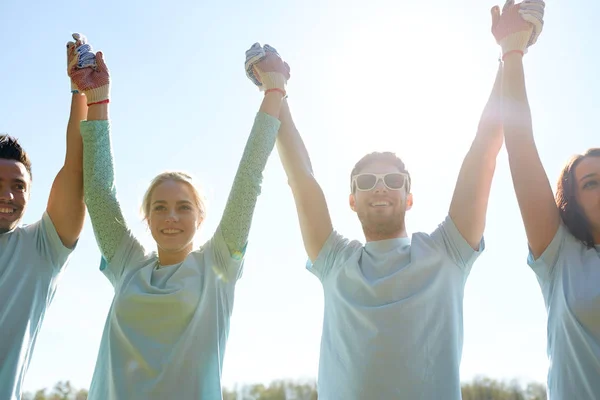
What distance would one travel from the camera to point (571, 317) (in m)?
3.30

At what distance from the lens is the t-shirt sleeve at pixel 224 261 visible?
3695 millimetres

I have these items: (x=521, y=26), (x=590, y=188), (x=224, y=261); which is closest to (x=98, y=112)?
(x=224, y=261)

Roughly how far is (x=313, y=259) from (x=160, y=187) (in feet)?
3.44

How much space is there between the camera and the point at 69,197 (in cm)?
412

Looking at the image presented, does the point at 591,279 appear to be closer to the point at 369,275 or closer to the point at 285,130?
the point at 369,275

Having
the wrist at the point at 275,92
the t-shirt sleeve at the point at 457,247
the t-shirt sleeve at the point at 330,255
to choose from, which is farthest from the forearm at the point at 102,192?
the t-shirt sleeve at the point at 457,247

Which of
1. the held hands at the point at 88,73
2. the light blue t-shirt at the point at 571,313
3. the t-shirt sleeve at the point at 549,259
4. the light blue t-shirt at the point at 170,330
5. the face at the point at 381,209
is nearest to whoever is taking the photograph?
the light blue t-shirt at the point at 571,313

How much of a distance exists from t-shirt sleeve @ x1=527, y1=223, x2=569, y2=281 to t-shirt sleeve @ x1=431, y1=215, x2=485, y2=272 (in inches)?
12.7

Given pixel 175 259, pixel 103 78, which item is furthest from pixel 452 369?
pixel 103 78

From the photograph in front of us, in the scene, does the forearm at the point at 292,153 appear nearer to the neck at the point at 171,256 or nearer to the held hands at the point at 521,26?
the neck at the point at 171,256

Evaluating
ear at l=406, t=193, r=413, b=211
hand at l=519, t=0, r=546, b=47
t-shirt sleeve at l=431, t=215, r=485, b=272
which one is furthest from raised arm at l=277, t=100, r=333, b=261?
hand at l=519, t=0, r=546, b=47

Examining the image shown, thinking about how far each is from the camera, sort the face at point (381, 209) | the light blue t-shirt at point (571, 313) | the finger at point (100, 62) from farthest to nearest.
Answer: the finger at point (100, 62) < the face at point (381, 209) < the light blue t-shirt at point (571, 313)

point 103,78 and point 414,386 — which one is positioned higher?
point 103,78

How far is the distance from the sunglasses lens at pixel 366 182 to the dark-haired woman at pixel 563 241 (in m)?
0.82
